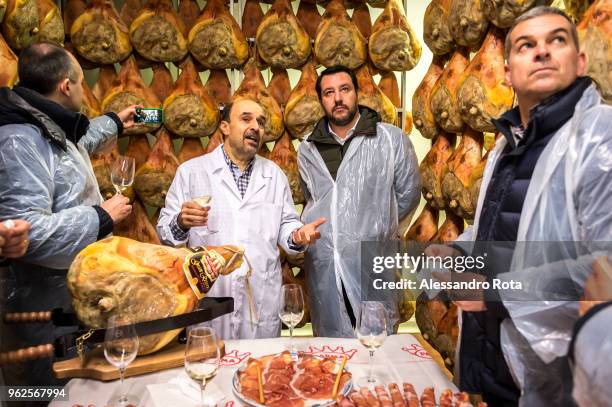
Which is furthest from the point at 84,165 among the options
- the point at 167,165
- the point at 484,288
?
the point at 484,288

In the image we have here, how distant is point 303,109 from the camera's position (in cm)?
341

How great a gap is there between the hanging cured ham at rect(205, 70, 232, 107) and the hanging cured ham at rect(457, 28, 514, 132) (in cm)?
173

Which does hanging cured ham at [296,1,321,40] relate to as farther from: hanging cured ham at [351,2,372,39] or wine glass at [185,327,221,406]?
wine glass at [185,327,221,406]

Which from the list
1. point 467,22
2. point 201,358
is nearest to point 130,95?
point 467,22

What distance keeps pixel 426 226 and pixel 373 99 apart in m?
0.98

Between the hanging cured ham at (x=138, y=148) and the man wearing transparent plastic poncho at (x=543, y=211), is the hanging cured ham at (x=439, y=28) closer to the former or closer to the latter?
the man wearing transparent plastic poncho at (x=543, y=211)

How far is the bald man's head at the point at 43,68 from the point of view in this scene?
213 centimetres

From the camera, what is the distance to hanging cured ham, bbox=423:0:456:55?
3.04 meters

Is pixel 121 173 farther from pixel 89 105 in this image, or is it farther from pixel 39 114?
pixel 89 105

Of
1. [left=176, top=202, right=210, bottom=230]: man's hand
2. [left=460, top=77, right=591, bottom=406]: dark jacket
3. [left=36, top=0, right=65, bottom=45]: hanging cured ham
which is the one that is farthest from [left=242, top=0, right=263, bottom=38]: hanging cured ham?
[left=460, top=77, right=591, bottom=406]: dark jacket

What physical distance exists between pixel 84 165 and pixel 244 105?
893 millimetres

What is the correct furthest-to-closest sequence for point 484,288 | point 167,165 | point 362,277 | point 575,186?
point 167,165 < point 362,277 < point 484,288 < point 575,186

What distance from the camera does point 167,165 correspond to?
3424 mm

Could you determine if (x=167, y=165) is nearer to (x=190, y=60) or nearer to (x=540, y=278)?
(x=190, y=60)
